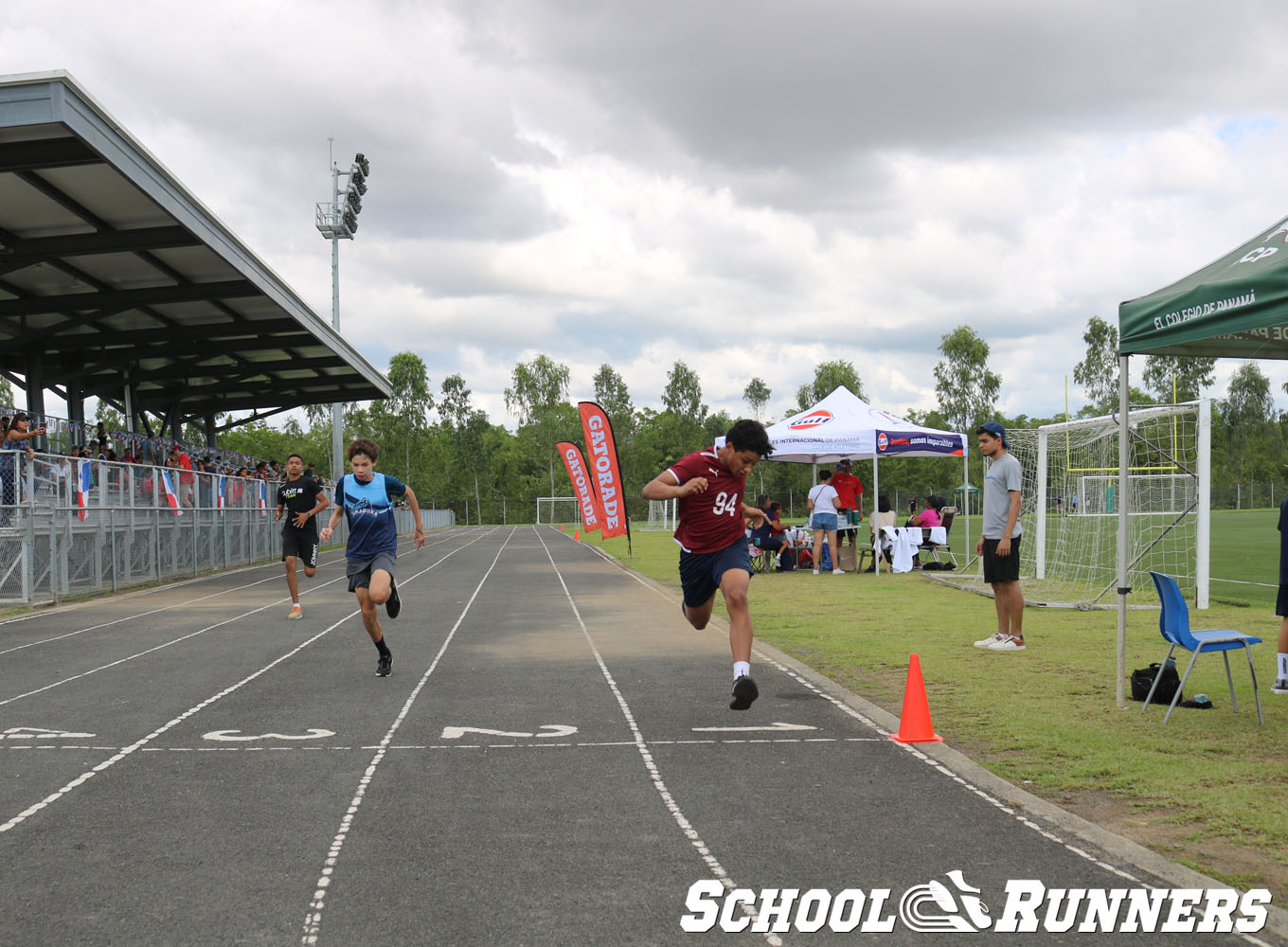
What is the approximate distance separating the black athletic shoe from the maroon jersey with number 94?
1.00 m

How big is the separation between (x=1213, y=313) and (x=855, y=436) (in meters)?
12.2

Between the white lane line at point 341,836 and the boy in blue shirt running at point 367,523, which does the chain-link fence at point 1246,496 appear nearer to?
the boy in blue shirt running at point 367,523

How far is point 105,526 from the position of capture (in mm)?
17312

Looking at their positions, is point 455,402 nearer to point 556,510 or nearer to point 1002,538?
point 556,510

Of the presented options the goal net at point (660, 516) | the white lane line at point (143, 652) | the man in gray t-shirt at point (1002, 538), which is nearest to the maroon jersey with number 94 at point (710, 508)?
the man in gray t-shirt at point (1002, 538)

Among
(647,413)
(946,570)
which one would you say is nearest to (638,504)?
(647,413)

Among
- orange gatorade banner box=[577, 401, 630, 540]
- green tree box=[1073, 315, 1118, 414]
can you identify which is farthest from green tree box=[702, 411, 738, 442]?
orange gatorade banner box=[577, 401, 630, 540]

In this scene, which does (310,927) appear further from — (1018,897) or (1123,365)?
(1123,365)

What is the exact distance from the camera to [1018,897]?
12.5 ft

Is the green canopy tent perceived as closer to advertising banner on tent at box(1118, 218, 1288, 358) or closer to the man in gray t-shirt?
advertising banner on tent at box(1118, 218, 1288, 358)

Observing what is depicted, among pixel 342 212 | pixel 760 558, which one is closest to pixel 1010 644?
pixel 760 558

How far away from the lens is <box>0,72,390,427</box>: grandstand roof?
15781mm

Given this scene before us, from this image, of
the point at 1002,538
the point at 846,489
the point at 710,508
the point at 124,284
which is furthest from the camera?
the point at 124,284

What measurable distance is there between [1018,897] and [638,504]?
7854 centimetres
